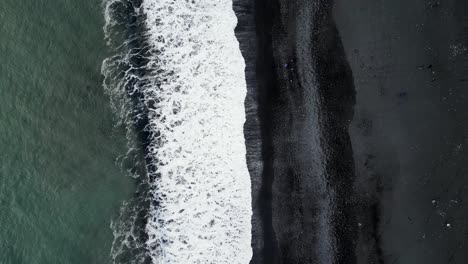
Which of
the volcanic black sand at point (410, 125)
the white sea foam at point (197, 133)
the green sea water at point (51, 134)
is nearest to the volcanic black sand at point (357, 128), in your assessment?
the volcanic black sand at point (410, 125)

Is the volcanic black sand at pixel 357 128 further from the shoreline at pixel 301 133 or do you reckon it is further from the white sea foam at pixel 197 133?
the white sea foam at pixel 197 133

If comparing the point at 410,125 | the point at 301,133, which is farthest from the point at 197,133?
the point at 410,125

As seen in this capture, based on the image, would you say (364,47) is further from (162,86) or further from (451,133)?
(162,86)

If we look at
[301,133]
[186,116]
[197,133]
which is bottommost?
[301,133]

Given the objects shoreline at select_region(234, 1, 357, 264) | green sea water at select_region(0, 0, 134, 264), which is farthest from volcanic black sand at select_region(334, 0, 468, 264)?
green sea water at select_region(0, 0, 134, 264)

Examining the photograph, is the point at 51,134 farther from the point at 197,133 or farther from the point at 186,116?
the point at 197,133

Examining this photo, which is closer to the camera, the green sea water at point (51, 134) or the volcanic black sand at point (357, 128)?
the volcanic black sand at point (357, 128)

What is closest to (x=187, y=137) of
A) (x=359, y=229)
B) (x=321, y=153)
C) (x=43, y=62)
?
(x=321, y=153)

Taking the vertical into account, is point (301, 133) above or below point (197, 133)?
below
